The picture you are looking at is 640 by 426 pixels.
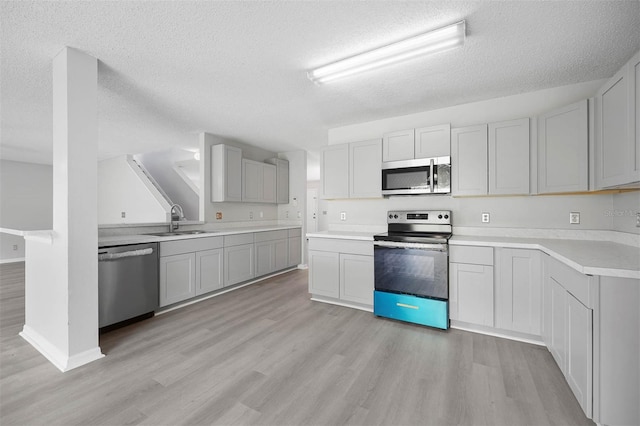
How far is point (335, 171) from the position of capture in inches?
153

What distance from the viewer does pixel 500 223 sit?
10.1 ft

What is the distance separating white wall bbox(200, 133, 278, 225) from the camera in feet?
14.9

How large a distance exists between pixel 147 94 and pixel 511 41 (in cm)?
352

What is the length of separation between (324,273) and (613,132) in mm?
3011

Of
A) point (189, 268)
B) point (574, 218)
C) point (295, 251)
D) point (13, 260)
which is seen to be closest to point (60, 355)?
point (189, 268)

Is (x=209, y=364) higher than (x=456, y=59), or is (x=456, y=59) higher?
(x=456, y=59)

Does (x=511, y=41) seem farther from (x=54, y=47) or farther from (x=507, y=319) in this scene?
(x=54, y=47)

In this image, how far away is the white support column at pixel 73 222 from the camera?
2.13m

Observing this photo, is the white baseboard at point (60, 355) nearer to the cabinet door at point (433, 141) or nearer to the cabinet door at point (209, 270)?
the cabinet door at point (209, 270)

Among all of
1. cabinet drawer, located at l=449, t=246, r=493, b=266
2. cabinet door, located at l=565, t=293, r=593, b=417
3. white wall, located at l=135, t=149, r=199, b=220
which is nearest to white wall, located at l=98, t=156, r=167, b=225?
white wall, located at l=135, t=149, r=199, b=220

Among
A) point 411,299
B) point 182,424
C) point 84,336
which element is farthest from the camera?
point 411,299

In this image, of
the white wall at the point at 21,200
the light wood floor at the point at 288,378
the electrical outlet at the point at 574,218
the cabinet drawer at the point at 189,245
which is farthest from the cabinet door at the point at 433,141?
the white wall at the point at 21,200

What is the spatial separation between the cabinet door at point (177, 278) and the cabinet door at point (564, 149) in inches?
159

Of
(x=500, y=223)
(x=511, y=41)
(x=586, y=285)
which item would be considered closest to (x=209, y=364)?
(x=586, y=285)
